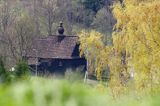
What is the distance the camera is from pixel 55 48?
28.5 metres

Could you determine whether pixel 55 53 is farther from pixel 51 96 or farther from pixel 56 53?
pixel 51 96

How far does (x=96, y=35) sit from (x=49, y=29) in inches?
768

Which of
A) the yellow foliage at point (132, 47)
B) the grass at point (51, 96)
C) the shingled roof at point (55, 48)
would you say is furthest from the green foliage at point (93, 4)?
the grass at point (51, 96)

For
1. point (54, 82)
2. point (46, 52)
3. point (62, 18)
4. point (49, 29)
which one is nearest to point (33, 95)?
point (54, 82)

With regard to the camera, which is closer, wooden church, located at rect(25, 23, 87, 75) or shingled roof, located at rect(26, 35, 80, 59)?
shingled roof, located at rect(26, 35, 80, 59)

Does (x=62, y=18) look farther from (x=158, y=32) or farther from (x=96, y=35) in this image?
(x=158, y=32)

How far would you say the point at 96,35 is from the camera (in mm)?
16828

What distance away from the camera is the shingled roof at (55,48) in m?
27.8

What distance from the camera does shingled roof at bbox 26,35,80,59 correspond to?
27.8 m

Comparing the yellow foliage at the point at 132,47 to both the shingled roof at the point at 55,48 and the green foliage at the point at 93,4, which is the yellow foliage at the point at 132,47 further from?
the green foliage at the point at 93,4

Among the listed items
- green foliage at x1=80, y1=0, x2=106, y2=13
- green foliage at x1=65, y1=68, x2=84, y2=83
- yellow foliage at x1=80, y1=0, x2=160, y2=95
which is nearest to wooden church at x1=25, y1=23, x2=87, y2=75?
yellow foliage at x1=80, y1=0, x2=160, y2=95

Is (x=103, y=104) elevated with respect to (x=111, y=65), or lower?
elevated

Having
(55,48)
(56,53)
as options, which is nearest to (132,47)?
(56,53)

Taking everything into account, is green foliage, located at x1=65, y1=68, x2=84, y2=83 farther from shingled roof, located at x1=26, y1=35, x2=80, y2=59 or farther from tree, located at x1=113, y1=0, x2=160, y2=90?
shingled roof, located at x1=26, y1=35, x2=80, y2=59
